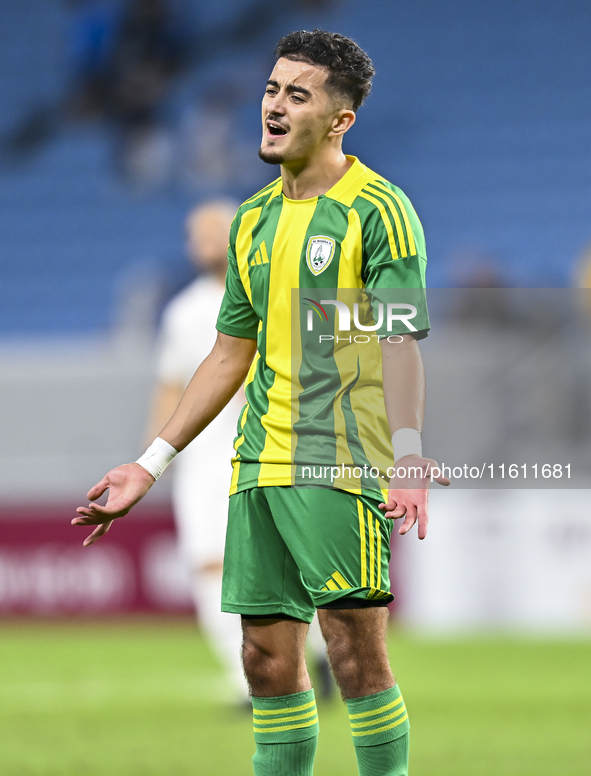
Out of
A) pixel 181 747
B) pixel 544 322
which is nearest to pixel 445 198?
pixel 544 322

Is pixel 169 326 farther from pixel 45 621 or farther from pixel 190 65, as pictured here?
pixel 190 65

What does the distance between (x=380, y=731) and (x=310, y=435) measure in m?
0.62

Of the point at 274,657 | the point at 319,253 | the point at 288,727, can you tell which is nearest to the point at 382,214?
the point at 319,253

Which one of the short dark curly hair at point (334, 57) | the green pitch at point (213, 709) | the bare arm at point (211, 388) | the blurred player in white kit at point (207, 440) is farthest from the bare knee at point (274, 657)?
the blurred player in white kit at point (207, 440)

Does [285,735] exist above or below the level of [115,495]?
below

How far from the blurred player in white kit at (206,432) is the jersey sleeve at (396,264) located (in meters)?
2.71

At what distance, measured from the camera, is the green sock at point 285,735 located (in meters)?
2.65

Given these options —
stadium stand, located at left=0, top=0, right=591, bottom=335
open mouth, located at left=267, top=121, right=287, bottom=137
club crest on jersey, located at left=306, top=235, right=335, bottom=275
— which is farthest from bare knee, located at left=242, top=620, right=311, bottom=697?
stadium stand, located at left=0, top=0, right=591, bottom=335

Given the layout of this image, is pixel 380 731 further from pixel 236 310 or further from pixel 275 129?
pixel 275 129

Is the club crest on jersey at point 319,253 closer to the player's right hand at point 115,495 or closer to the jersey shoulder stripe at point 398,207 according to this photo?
the jersey shoulder stripe at point 398,207

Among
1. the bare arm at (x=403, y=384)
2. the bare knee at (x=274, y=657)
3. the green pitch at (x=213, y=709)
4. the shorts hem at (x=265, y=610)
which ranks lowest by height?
the green pitch at (x=213, y=709)

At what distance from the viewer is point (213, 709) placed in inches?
213

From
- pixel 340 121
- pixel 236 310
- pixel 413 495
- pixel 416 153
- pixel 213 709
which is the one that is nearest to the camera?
pixel 413 495

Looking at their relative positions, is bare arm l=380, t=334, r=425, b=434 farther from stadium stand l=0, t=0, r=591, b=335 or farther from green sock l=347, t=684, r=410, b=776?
stadium stand l=0, t=0, r=591, b=335
